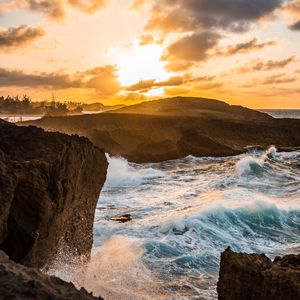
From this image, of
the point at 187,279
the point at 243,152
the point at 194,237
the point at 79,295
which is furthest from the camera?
the point at 243,152

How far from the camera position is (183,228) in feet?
43.3

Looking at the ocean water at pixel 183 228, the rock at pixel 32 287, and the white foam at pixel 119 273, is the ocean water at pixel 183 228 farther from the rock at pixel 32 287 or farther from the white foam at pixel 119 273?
the rock at pixel 32 287

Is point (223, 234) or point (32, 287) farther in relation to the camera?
point (223, 234)

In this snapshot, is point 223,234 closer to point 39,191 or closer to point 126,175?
point 39,191

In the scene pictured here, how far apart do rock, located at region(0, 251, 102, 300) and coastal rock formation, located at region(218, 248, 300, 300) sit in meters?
2.12

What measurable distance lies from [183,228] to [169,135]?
30004mm

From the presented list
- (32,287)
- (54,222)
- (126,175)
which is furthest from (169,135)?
(32,287)

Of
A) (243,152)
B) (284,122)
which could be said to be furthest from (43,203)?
(284,122)

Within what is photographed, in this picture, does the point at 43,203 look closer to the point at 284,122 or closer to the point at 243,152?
the point at 243,152

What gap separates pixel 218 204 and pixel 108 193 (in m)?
6.76

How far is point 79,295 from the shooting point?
3174mm

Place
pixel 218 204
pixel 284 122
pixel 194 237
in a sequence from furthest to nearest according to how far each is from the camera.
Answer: pixel 284 122, pixel 218 204, pixel 194 237

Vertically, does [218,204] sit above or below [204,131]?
below

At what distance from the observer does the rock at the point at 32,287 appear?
3029mm
